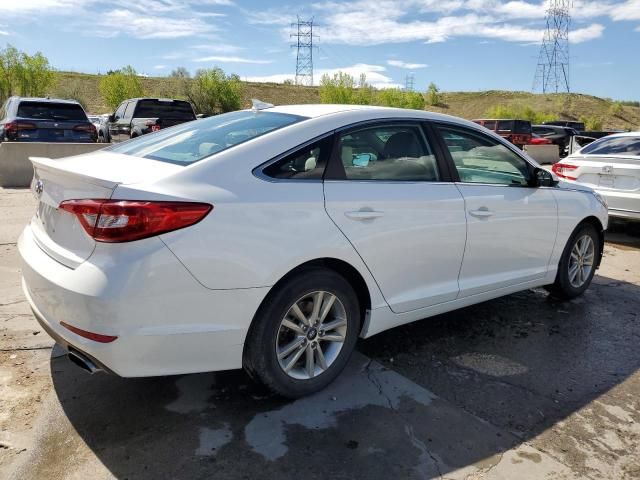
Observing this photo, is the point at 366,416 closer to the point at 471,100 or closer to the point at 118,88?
the point at 118,88

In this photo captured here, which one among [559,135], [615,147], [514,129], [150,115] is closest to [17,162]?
[150,115]

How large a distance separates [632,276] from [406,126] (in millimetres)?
3942

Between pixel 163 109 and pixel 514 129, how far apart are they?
16004 mm

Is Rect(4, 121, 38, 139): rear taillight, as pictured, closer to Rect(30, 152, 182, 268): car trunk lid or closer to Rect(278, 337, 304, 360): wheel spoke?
Rect(30, 152, 182, 268): car trunk lid

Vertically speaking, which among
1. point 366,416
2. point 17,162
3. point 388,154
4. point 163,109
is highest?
point 163,109

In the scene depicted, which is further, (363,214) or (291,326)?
(363,214)

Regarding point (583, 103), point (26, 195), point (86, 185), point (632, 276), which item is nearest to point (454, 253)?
point (86, 185)

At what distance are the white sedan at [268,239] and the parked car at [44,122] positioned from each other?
9874 millimetres

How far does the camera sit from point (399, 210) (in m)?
3.34

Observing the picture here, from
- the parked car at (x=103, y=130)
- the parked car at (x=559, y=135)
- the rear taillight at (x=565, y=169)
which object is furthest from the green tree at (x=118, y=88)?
the rear taillight at (x=565, y=169)

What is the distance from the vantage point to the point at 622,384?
3.56 metres

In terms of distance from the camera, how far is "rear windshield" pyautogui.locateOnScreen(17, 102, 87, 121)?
481 inches

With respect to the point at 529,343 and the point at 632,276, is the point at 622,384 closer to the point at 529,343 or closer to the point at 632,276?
the point at 529,343

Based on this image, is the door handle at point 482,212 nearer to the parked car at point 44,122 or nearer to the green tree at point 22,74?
the parked car at point 44,122
